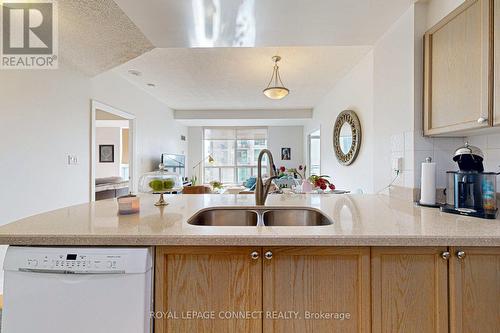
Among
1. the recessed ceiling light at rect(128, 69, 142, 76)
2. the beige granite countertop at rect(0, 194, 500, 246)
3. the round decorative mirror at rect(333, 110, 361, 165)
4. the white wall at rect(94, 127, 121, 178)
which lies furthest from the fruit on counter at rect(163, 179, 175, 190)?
the white wall at rect(94, 127, 121, 178)

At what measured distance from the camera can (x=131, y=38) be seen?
2143mm

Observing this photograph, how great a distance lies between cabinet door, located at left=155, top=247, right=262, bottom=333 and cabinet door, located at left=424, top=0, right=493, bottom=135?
1285 millimetres

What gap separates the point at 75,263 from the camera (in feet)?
3.00

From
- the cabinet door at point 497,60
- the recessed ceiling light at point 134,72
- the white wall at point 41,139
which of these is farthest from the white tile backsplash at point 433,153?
the recessed ceiling light at point 134,72

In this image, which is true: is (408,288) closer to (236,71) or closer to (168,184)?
(168,184)

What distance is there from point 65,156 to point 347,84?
12.2 feet

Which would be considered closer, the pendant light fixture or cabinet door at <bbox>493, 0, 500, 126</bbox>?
cabinet door at <bbox>493, 0, 500, 126</bbox>

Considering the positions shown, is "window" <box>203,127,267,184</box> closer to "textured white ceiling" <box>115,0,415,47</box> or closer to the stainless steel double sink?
"textured white ceiling" <box>115,0,415,47</box>

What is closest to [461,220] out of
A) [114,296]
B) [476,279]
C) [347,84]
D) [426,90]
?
[476,279]

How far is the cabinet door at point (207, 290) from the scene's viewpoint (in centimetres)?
96

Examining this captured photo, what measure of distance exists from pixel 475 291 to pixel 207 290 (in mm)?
1000

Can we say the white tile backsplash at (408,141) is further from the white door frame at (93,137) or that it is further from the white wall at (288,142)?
the white wall at (288,142)

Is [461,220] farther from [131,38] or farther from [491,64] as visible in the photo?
[131,38]
